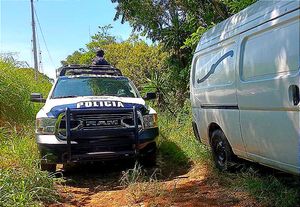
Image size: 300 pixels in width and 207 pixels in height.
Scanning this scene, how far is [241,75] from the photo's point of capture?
452cm

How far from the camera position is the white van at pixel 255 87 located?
3.55 m

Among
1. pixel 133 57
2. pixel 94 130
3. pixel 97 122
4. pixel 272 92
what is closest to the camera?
pixel 272 92

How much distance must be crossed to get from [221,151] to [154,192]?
1388 mm

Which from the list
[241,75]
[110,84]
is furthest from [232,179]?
[110,84]

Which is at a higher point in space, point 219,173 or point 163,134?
point 163,134

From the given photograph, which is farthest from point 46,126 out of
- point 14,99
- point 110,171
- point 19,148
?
point 14,99

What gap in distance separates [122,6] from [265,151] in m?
9.45

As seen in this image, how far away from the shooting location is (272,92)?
3799 millimetres

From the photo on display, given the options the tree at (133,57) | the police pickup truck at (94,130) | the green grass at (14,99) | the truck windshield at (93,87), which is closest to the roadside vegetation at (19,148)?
the green grass at (14,99)

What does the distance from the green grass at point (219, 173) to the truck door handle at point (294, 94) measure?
3.40 ft

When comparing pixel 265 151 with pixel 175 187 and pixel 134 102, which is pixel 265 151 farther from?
pixel 134 102

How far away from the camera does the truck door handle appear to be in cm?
343

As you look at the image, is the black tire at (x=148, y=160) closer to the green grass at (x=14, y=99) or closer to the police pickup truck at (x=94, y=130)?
the police pickup truck at (x=94, y=130)

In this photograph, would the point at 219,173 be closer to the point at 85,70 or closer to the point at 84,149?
the point at 84,149
